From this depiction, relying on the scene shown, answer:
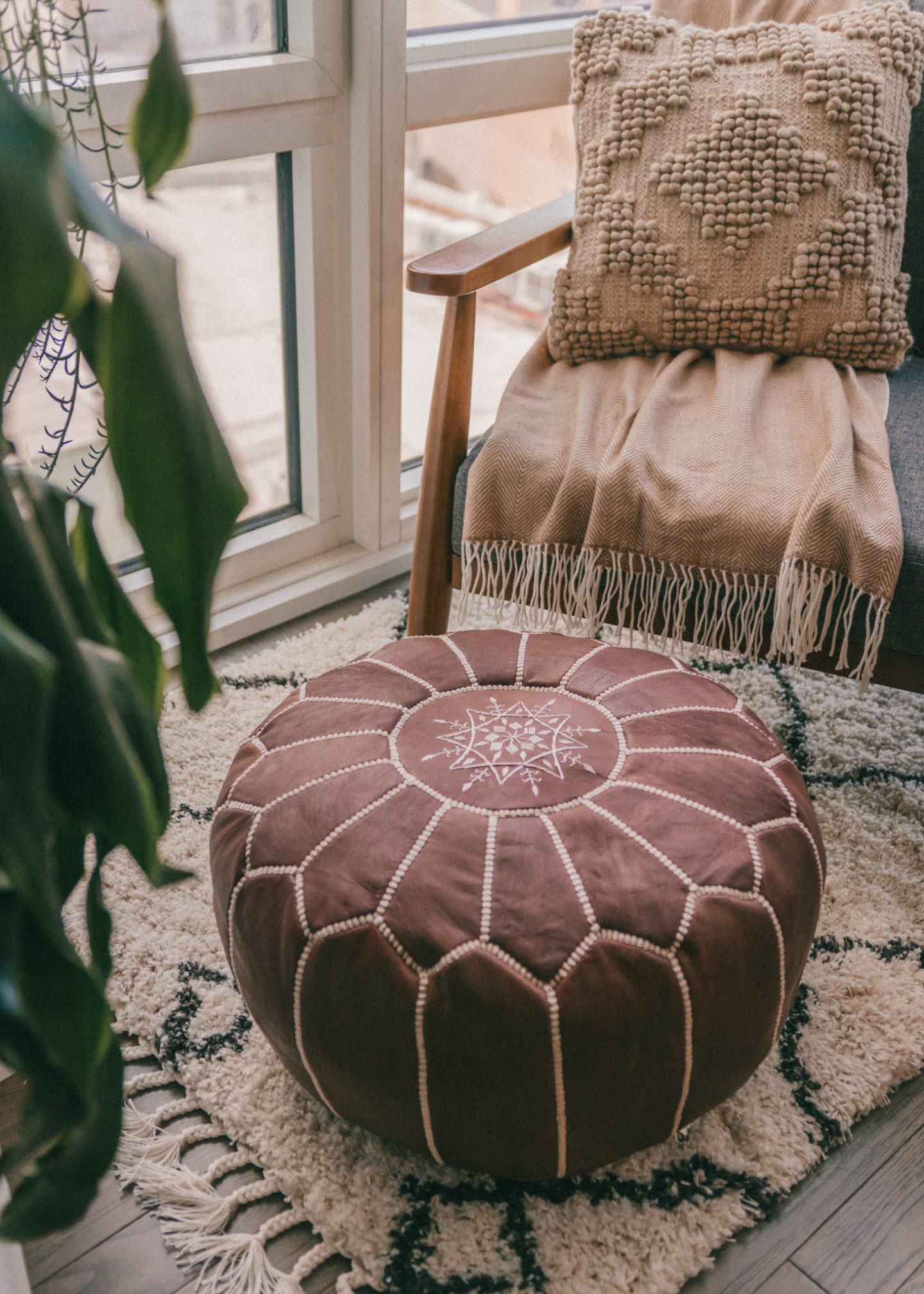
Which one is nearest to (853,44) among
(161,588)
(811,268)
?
(811,268)

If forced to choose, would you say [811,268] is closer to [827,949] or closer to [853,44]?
[853,44]

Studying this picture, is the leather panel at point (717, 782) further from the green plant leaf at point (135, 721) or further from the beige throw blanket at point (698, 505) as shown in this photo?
the green plant leaf at point (135, 721)

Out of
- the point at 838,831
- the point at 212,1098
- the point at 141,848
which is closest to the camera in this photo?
the point at 141,848

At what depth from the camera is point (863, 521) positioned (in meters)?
1.13

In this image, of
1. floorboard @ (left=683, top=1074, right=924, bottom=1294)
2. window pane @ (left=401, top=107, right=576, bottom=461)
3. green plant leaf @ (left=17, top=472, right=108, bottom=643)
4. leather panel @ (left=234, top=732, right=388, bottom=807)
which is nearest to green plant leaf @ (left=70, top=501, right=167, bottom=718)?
green plant leaf @ (left=17, top=472, right=108, bottom=643)

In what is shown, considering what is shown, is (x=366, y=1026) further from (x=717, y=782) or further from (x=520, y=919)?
(x=717, y=782)

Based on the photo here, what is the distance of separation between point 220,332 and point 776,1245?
56.9 inches

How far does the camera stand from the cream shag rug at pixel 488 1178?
2.88 ft

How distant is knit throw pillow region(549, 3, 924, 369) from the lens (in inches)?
52.7

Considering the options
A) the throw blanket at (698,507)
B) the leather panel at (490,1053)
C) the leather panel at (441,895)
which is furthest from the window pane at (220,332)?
the leather panel at (490,1053)

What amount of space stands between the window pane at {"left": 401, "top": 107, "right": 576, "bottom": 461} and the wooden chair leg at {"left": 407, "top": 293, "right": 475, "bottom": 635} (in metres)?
0.50

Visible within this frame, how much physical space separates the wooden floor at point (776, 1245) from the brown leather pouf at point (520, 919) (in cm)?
15

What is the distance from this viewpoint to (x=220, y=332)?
1691 millimetres

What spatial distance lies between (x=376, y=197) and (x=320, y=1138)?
4.25 feet
